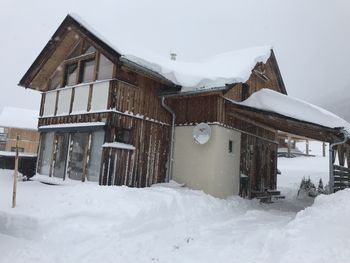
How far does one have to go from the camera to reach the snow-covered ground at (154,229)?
21.0ft

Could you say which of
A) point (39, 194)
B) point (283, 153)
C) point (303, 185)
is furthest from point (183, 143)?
point (283, 153)

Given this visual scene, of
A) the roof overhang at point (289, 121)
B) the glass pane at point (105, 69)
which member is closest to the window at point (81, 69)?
the glass pane at point (105, 69)

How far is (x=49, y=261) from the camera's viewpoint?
6.45 metres

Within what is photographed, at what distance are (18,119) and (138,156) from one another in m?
31.3

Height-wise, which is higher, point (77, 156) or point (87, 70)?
point (87, 70)

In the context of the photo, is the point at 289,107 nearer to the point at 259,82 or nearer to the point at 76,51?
the point at 259,82

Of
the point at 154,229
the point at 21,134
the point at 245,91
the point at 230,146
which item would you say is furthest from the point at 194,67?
the point at 21,134

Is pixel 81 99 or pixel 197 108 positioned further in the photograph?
pixel 197 108

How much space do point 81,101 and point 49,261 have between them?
7.93 metres

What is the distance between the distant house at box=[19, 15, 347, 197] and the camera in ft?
40.5

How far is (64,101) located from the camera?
561 inches

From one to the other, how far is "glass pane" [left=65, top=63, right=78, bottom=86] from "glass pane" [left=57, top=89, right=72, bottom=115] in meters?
0.50

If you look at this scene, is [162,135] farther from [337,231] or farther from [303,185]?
[303,185]

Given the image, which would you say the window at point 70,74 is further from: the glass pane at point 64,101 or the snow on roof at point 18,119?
the snow on roof at point 18,119
